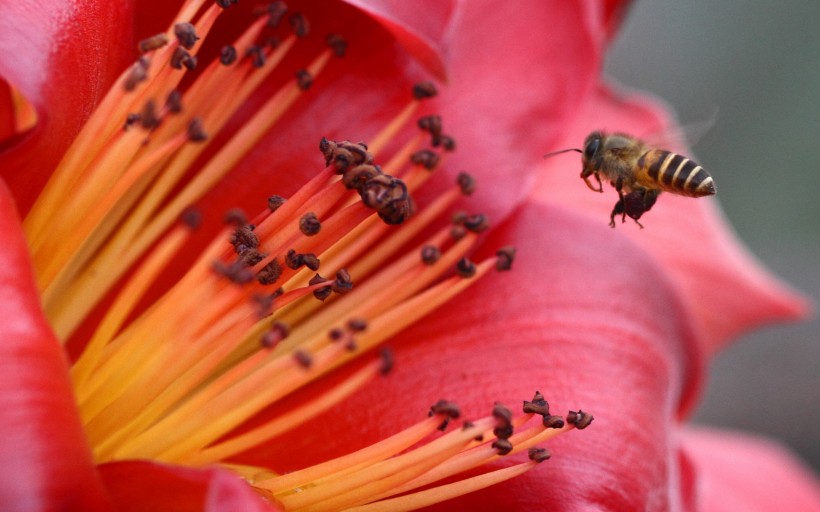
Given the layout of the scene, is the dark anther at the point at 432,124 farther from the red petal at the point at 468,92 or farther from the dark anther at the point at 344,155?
the dark anther at the point at 344,155

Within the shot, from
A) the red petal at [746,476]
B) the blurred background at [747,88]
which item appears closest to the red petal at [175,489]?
the red petal at [746,476]

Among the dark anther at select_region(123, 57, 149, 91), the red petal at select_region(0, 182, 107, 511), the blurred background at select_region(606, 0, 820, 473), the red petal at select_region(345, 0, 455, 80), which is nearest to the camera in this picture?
the red petal at select_region(0, 182, 107, 511)

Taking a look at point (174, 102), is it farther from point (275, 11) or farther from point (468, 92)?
point (468, 92)

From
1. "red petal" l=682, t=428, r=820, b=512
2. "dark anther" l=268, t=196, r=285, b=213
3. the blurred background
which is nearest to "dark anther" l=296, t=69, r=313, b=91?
"dark anther" l=268, t=196, r=285, b=213

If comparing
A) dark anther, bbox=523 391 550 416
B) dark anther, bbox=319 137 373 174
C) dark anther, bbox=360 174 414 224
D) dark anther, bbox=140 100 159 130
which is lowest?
dark anther, bbox=523 391 550 416

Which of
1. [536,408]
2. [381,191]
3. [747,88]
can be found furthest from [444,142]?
[747,88]

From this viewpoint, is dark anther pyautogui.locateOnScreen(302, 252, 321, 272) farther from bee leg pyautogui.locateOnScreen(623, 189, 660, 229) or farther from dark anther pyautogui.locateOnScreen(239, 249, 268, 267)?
bee leg pyautogui.locateOnScreen(623, 189, 660, 229)

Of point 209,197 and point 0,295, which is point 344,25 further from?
point 0,295
